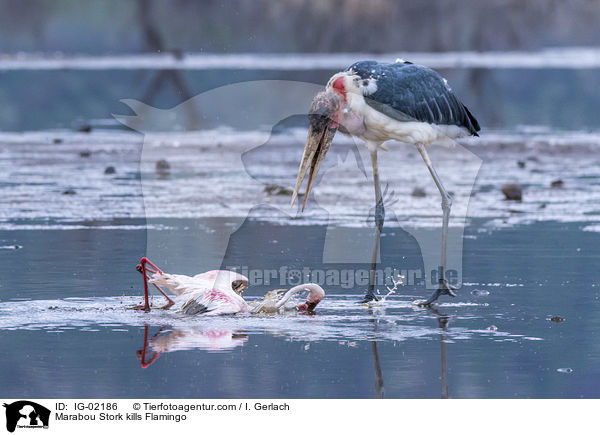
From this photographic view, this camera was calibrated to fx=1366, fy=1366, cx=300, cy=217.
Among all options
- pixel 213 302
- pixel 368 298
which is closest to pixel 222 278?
pixel 213 302

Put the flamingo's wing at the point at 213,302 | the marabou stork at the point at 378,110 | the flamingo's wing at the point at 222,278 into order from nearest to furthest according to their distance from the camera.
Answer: the flamingo's wing at the point at 213,302 < the flamingo's wing at the point at 222,278 < the marabou stork at the point at 378,110

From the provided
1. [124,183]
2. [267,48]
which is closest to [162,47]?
[267,48]

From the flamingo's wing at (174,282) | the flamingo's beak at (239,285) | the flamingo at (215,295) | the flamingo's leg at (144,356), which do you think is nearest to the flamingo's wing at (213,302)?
the flamingo at (215,295)

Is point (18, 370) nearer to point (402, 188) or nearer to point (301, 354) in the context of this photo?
point (301, 354)

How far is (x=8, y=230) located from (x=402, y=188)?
3.54 m

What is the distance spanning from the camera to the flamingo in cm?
616

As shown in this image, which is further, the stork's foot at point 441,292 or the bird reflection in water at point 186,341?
the stork's foot at point 441,292

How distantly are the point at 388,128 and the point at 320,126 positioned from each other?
14.4 inches

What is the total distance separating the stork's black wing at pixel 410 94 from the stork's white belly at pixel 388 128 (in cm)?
3

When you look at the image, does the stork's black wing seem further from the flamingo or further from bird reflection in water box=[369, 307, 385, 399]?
bird reflection in water box=[369, 307, 385, 399]

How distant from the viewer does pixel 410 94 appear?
22.4ft

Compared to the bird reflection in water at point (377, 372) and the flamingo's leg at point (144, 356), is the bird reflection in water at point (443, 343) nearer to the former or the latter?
the bird reflection in water at point (377, 372)

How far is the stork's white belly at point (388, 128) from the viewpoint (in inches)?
260
